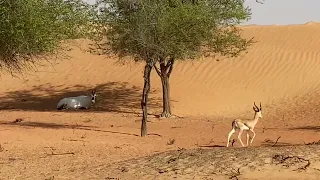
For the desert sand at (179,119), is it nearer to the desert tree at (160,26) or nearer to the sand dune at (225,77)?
the sand dune at (225,77)

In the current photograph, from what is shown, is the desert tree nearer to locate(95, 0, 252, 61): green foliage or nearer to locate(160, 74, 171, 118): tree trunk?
locate(95, 0, 252, 61): green foliage

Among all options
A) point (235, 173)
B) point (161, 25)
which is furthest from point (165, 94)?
point (235, 173)

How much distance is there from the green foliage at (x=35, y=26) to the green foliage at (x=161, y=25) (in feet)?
4.24

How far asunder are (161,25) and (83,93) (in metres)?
14.9

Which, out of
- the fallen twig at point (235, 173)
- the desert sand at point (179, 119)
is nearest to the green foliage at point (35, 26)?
the desert sand at point (179, 119)

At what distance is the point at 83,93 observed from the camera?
27062mm

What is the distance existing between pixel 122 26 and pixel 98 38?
490 centimetres

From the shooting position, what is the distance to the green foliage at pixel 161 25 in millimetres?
Answer: 12617

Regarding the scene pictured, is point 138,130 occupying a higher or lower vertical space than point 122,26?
lower

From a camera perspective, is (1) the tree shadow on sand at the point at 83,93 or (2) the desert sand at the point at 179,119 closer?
(2) the desert sand at the point at 179,119

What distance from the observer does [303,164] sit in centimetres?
776

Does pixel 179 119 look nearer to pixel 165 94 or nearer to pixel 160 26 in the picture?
pixel 165 94

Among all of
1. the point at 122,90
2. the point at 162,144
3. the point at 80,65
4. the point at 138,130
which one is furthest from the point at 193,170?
the point at 80,65

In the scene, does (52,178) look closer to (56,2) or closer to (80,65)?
(56,2)
